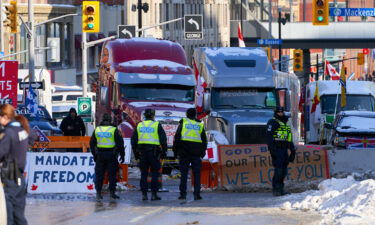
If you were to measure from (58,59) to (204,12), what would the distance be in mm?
27195

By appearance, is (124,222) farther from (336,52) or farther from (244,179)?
(336,52)

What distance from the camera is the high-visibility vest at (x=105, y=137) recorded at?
2228 centimetres

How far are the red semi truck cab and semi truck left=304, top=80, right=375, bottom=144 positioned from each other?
34.3 ft

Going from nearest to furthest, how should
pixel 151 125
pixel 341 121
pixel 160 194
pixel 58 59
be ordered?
pixel 151 125 → pixel 160 194 → pixel 341 121 → pixel 58 59

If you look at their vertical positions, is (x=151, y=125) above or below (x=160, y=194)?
above

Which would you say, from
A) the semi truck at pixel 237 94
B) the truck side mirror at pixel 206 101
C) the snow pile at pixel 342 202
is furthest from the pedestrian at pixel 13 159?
the truck side mirror at pixel 206 101

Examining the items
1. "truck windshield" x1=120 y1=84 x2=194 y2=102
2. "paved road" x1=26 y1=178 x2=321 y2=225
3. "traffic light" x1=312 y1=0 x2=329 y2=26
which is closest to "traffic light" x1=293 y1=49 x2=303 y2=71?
"traffic light" x1=312 y1=0 x2=329 y2=26

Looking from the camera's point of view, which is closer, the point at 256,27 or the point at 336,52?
the point at 256,27

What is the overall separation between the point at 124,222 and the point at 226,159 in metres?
8.13

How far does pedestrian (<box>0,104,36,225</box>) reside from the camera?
49.9 ft

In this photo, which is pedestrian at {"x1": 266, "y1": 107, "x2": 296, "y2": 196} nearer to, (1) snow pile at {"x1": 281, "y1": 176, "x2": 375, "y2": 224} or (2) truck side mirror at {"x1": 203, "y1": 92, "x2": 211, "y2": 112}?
(1) snow pile at {"x1": 281, "y1": 176, "x2": 375, "y2": 224}

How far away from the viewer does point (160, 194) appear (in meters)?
24.6

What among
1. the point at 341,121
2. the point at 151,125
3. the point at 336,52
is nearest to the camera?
the point at 151,125

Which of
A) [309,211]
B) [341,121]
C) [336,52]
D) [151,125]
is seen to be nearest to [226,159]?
[151,125]
